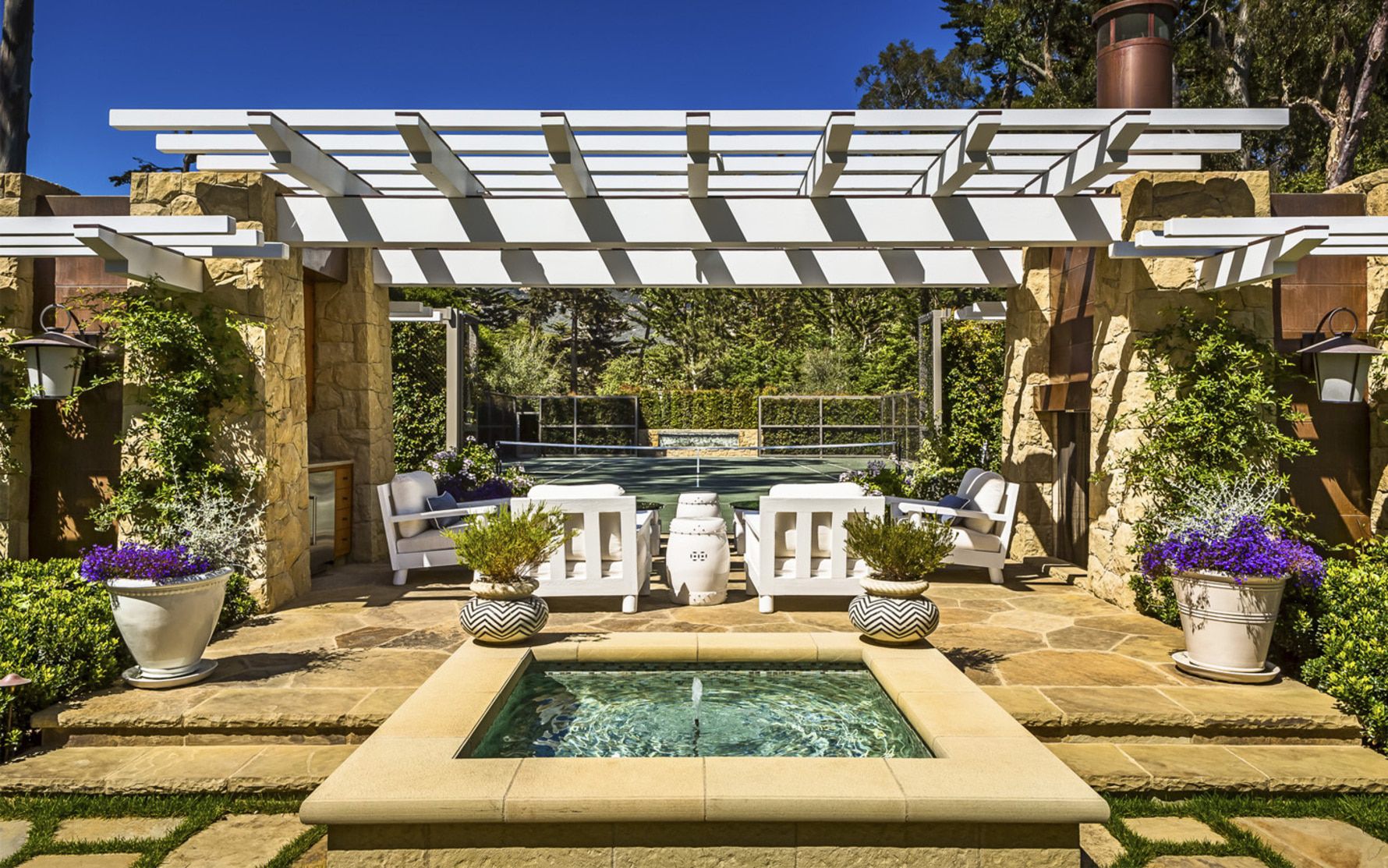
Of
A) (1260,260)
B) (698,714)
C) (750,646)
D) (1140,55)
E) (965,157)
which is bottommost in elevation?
(698,714)

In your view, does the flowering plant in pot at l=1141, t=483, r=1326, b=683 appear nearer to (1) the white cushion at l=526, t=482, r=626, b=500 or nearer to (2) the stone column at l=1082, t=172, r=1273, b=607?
(2) the stone column at l=1082, t=172, r=1273, b=607

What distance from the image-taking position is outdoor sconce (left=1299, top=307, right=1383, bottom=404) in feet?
16.1

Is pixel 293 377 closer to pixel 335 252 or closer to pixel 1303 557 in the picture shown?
pixel 335 252

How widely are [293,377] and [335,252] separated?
179 cm

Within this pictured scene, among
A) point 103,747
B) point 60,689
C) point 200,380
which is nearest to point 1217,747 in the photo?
point 103,747

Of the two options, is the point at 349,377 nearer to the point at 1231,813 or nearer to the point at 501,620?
the point at 501,620

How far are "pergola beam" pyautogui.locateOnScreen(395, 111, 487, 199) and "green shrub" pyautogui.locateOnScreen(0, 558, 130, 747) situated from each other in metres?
2.86

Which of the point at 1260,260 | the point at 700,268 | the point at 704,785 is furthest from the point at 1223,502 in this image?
the point at 700,268

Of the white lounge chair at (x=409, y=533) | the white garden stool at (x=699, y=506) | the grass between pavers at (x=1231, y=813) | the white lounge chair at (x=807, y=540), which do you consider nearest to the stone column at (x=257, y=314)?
the white lounge chair at (x=409, y=533)

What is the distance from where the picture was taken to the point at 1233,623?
410 centimetres

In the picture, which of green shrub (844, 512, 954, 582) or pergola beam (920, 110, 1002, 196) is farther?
pergola beam (920, 110, 1002, 196)

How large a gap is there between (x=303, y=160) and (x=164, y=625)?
2674mm

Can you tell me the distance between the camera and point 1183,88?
17.9m

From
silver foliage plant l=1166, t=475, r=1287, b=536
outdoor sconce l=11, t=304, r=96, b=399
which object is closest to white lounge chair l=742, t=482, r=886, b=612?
silver foliage plant l=1166, t=475, r=1287, b=536
